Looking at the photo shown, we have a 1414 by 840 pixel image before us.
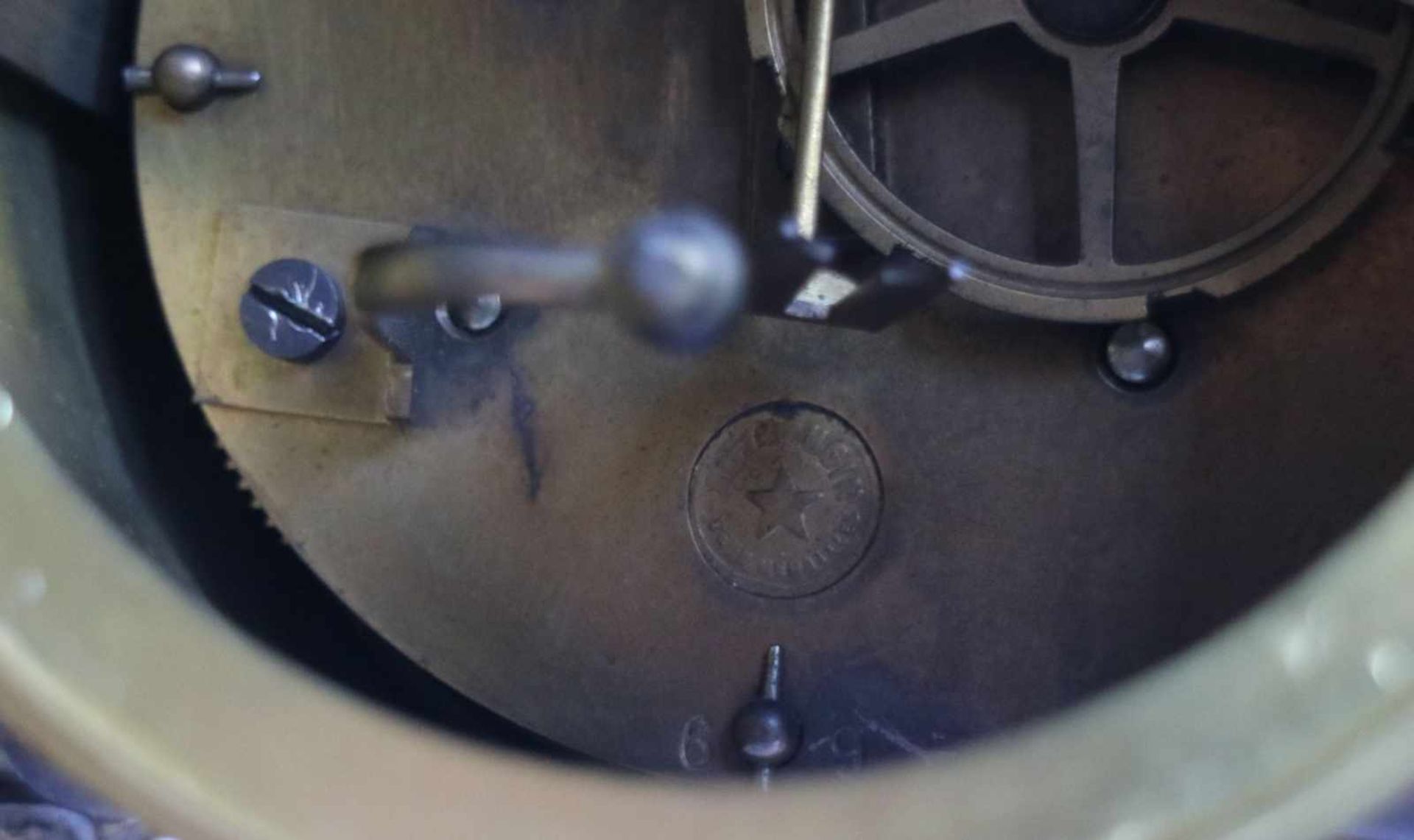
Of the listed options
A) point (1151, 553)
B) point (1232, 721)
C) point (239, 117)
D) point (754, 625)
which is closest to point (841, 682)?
point (754, 625)

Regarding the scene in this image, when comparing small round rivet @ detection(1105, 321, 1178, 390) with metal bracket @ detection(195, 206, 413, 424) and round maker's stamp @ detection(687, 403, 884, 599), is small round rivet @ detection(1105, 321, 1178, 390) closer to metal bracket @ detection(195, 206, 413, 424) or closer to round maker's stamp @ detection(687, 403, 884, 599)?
round maker's stamp @ detection(687, 403, 884, 599)

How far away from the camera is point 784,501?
2.31 feet

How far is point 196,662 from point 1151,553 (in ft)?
1.41

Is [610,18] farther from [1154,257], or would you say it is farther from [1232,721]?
[1232,721]

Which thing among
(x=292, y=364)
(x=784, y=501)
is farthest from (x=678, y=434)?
(x=292, y=364)

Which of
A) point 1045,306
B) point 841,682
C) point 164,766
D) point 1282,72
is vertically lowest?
point 164,766

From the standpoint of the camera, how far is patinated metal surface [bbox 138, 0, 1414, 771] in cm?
68

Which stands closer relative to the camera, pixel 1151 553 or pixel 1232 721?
pixel 1232 721

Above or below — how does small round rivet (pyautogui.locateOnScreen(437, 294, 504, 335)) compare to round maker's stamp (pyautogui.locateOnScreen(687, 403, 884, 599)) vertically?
above

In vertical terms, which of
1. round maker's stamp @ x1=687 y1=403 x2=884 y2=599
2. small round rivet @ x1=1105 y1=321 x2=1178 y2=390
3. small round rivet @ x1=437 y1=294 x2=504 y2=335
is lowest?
round maker's stamp @ x1=687 y1=403 x2=884 y2=599

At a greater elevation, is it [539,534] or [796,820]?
[539,534]

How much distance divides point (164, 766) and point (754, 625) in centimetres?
30

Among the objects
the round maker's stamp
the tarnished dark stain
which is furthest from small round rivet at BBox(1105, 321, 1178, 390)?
the tarnished dark stain

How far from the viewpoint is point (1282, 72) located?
2.28 ft
